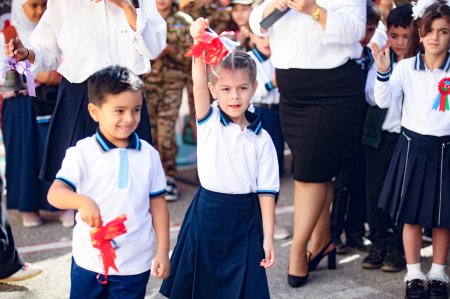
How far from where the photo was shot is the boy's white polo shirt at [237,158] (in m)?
3.51

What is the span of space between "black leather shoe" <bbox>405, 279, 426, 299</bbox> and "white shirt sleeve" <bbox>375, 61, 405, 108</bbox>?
1.04m

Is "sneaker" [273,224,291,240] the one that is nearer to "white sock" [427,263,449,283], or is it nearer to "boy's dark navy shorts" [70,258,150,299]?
"white sock" [427,263,449,283]

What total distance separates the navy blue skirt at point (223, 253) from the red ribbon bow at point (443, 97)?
134 cm

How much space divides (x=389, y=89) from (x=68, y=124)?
1806 mm

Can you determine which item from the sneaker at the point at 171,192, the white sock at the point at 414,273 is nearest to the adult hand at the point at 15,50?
the white sock at the point at 414,273

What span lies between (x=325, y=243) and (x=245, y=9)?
265cm

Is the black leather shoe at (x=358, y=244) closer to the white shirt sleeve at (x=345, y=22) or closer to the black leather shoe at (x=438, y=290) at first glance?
the black leather shoe at (x=438, y=290)

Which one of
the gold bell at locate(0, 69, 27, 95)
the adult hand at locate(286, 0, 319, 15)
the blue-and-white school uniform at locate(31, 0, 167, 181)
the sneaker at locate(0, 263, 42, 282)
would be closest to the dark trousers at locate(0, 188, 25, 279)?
the sneaker at locate(0, 263, 42, 282)

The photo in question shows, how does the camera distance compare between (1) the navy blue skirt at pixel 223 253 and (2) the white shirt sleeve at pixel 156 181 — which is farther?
(1) the navy blue skirt at pixel 223 253

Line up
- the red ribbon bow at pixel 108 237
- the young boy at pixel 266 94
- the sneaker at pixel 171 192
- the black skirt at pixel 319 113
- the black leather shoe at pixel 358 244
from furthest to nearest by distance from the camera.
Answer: the sneaker at pixel 171 192 → the young boy at pixel 266 94 → the black leather shoe at pixel 358 244 → the black skirt at pixel 319 113 → the red ribbon bow at pixel 108 237

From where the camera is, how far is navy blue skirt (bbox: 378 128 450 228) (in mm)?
4293

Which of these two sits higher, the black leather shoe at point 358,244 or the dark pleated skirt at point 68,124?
the dark pleated skirt at point 68,124

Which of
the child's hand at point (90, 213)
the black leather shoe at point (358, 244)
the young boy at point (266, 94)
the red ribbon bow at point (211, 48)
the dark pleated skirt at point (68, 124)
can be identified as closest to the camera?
the child's hand at point (90, 213)

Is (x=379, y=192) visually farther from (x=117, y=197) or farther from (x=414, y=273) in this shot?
(x=117, y=197)
